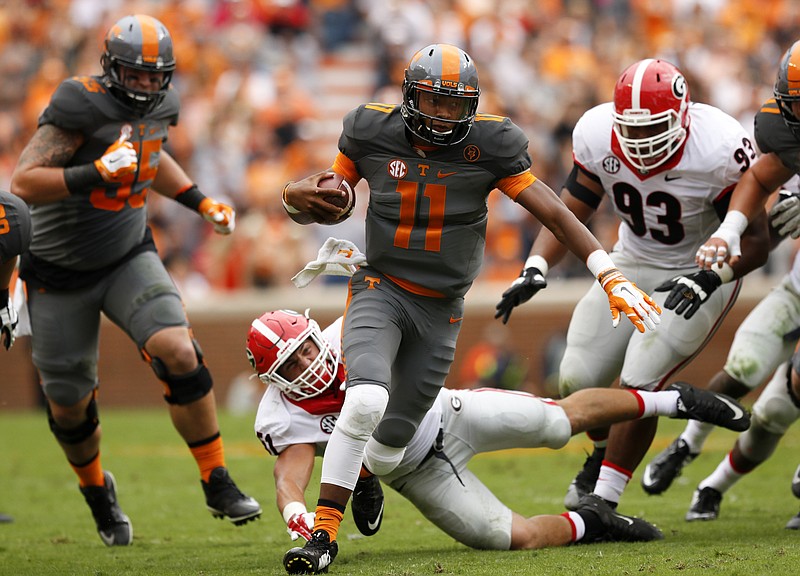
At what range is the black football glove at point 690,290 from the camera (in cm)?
513

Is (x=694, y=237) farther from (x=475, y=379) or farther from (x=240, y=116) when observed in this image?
(x=240, y=116)

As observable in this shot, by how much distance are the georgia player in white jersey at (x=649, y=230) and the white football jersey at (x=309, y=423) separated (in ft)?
2.37

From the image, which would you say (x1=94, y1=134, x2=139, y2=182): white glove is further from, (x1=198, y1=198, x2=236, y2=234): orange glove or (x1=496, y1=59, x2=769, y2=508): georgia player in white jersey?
(x1=496, y1=59, x2=769, y2=508): georgia player in white jersey

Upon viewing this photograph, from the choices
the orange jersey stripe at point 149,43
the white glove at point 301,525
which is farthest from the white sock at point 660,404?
the orange jersey stripe at point 149,43

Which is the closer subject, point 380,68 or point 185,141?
point 185,141

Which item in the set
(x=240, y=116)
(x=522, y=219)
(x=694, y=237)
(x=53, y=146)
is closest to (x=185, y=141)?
(x=240, y=116)

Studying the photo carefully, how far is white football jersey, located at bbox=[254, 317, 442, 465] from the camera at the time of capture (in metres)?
4.98

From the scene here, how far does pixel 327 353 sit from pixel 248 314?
7.20 m

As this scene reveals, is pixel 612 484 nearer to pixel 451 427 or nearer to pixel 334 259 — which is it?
pixel 451 427

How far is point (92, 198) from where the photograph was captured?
19.1ft

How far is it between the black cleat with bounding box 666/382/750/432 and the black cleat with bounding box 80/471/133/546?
8.66ft

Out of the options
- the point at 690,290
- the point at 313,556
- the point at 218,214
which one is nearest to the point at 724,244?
the point at 690,290

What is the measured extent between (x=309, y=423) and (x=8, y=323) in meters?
1.35

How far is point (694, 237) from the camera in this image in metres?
5.64
